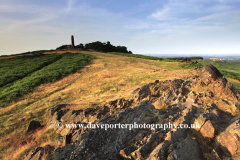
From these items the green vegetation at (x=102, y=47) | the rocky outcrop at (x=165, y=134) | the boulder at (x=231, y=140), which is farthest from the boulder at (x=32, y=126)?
Answer: the green vegetation at (x=102, y=47)

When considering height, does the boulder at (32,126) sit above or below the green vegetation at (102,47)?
below

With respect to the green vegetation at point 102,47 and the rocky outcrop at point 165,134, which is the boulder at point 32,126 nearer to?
the rocky outcrop at point 165,134

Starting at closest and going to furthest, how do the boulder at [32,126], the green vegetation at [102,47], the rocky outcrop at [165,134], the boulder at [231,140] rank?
1. the boulder at [231,140]
2. the rocky outcrop at [165,134]
3. the boulder at [32,126]
4. the green vegetation at [102,47]

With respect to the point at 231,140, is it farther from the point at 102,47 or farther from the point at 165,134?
the point at 102,47

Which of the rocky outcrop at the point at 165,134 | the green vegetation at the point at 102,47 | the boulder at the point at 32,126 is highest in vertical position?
the green vegetation at the point at 102,47

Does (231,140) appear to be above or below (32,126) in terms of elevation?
above

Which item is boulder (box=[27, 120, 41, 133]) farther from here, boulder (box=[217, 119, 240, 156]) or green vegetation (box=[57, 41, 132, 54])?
green vegetation (box=[57, 41, 132, 54])

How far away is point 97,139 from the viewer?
4.76 metres

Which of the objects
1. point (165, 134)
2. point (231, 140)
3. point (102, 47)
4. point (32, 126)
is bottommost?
point (32, 126)

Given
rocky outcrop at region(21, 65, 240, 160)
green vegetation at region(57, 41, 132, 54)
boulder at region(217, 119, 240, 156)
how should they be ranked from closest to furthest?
boulder at region(217, 119, 240, 156) < rocky outcrop at region(21, 65, 240, 160) < green vegetation at region(57, 41, 132, 54)

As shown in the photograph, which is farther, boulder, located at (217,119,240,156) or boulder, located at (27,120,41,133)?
boulder, located at (27,120,41,133)

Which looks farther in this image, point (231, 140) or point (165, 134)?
point (165, 134)

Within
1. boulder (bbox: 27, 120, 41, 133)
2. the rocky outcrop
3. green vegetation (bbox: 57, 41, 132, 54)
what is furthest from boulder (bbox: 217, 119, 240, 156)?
green vegetation (bbox: 57, 41, 132, 54)

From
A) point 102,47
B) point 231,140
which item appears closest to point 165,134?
point 231,140
